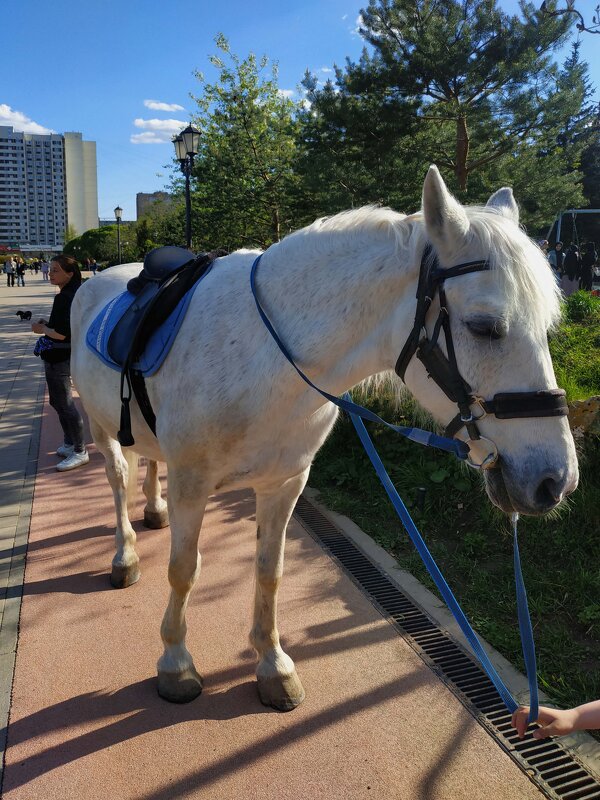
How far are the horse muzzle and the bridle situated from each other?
2.9 inches

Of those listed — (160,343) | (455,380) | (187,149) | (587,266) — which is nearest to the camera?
(455,380)

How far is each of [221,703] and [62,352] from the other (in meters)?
4.26

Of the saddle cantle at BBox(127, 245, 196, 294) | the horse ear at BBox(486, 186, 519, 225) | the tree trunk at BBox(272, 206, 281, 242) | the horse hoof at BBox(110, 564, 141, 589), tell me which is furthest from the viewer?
the tree trunk at BBox(272, 206, 281, 242)

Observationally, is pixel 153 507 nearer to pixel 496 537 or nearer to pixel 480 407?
pixel 496 537

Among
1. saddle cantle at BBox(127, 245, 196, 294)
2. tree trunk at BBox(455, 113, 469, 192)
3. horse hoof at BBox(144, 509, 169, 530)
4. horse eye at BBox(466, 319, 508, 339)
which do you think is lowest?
horse hoof at BBox(144, 509, 169, 530)

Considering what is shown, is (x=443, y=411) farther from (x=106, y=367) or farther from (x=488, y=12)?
(x=488, y=12)

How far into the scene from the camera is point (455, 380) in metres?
1.69

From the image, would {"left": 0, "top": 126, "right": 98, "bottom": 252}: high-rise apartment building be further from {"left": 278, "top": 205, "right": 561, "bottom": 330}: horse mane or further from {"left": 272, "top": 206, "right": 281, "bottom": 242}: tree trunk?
{"left": 278, "top": 205, "right": 561, "bottom": 330}: horse mane

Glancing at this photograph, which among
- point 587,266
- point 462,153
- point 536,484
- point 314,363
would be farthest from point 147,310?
point 587,266

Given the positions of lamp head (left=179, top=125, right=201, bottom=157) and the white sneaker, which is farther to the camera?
lamp head (left=179, top=125, right=201, bottom=157)

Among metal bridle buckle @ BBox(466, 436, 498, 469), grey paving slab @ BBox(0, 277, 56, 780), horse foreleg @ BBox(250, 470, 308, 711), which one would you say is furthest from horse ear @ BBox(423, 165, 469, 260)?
grey paving slab @ BBox(0, 277, 56, 780)

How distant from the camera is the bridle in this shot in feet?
5.17

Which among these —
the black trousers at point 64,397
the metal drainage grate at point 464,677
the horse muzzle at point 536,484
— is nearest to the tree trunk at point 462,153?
the black trousers at point 64,397

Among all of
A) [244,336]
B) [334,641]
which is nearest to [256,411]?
[244,336]
